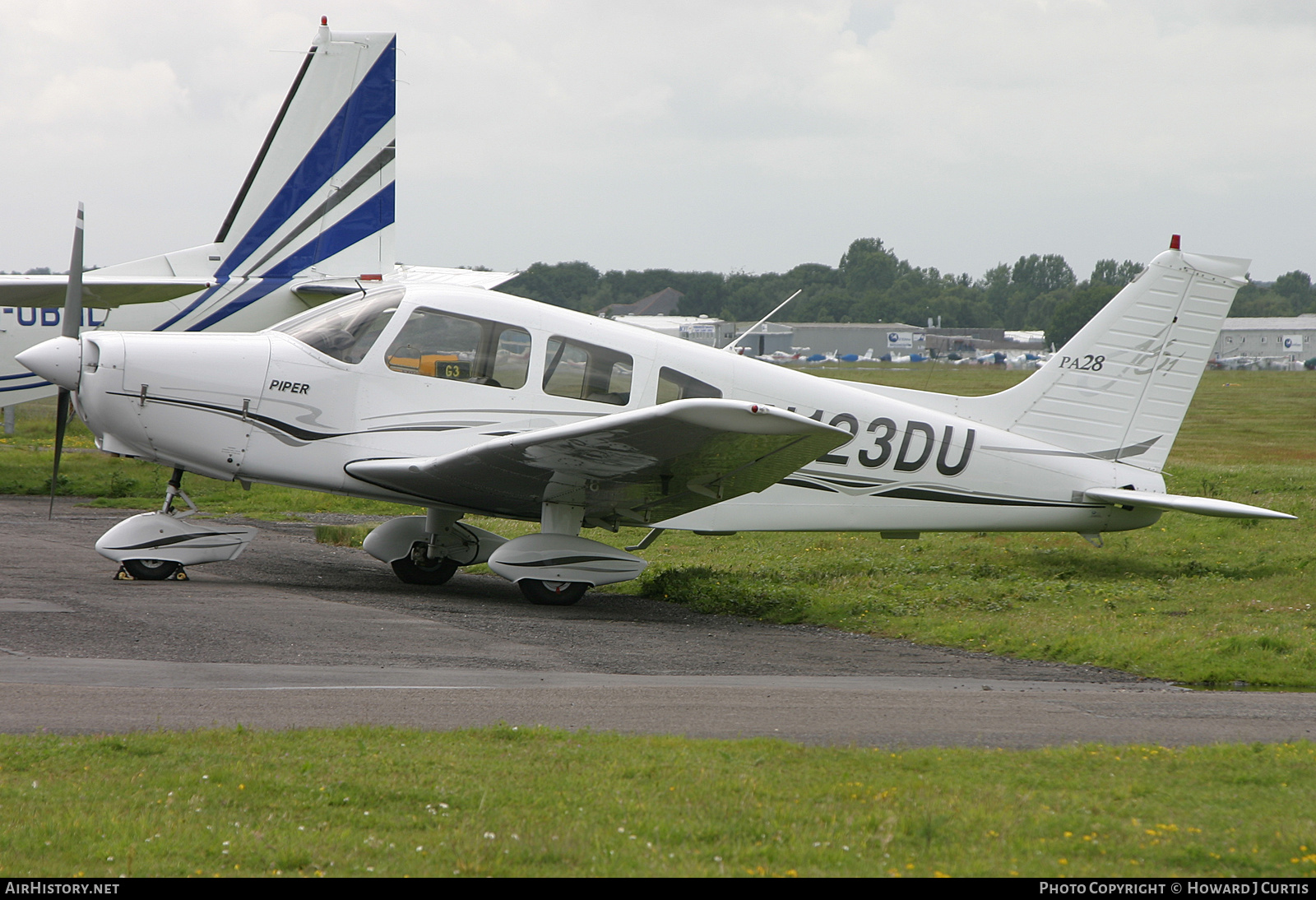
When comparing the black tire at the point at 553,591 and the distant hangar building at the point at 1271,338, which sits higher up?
the distant hangar building at the point at 1271,338

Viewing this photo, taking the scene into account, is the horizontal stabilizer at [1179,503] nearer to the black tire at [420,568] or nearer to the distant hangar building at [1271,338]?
the black tire at [420,568]

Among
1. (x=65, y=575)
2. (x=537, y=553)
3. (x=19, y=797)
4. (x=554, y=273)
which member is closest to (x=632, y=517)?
(x=537, y=553)

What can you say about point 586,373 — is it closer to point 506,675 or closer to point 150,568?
point 506,675

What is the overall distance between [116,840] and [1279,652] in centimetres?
819

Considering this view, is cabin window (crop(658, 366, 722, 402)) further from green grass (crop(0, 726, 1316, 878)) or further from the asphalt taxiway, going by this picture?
green grass (crop(0, 726, 1316, 878))

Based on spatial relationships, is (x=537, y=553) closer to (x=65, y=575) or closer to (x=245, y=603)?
(x=245, y=603)

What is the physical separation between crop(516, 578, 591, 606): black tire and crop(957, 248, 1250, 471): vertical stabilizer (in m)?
4.56

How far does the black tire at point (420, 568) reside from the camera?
12.1 meters

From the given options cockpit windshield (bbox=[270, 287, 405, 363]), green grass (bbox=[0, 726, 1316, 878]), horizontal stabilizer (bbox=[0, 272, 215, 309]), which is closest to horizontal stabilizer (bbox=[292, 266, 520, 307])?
horizontal stabilizer (bbox=[0, 272, 215, 309])

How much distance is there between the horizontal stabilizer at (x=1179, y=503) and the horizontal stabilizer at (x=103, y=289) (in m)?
12.1

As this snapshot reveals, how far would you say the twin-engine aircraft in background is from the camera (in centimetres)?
1638

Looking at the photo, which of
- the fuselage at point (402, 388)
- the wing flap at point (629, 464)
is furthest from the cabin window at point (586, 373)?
the wing flap at point (629, 464)

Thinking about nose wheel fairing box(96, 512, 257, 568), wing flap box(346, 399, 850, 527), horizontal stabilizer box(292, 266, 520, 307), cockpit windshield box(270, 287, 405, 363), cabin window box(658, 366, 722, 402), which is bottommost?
nose wheel fairing box(96, 512, 257, 568)

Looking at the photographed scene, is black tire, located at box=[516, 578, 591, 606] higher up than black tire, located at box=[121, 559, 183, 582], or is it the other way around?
black tire, located at box=[516, 578, 591, 606]
